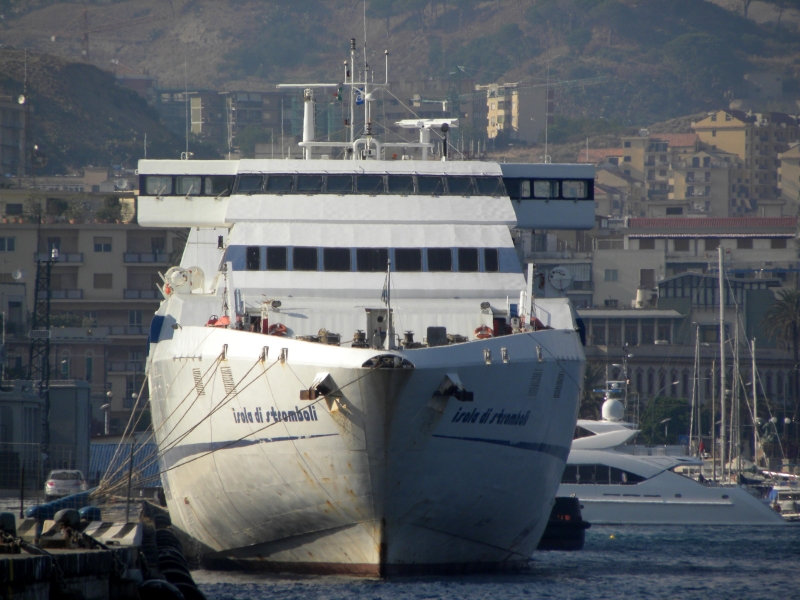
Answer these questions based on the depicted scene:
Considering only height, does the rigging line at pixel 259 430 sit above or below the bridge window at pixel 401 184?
below

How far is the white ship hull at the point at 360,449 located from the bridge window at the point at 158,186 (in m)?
8.30

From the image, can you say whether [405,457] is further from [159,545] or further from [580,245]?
[580,245]

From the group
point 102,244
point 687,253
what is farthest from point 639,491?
point 687,253

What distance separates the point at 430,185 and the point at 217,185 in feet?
20.8

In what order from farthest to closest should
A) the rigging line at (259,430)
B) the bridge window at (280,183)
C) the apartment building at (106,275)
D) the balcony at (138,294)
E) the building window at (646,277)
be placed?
the building window at (646,277)
the balcony at (138,294)
the apartment building at (106,275)
the bridge window at (280,183)
the rigging line at (259,430)

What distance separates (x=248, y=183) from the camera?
123ft

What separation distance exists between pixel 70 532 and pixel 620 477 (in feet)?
150

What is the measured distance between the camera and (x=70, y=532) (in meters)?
22.2

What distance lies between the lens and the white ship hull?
29.0 metres

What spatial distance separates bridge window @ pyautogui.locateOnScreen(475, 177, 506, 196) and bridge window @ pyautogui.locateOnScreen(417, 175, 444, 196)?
36.7 inches

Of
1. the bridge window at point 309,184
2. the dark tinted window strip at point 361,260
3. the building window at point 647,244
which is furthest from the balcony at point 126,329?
the dark tinted window strip at point 361,260

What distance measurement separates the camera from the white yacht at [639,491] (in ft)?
211

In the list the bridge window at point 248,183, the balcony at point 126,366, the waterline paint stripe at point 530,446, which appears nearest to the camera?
the waterline paint stripe at point 530,446

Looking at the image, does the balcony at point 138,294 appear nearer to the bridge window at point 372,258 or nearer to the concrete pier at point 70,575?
the bridge window at point 372,258
